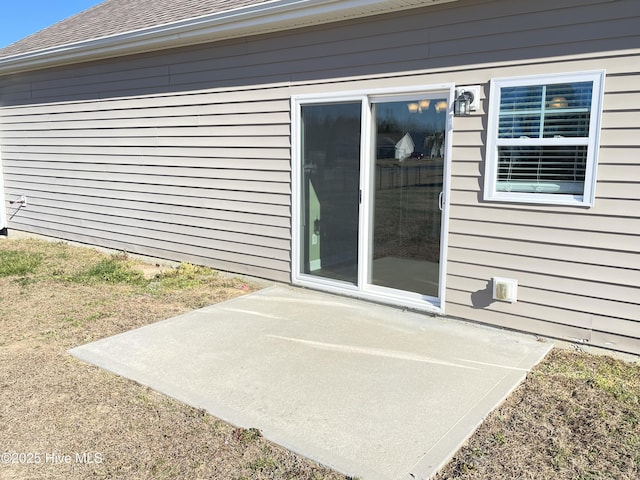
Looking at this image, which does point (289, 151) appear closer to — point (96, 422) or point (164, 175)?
point (164, 175)

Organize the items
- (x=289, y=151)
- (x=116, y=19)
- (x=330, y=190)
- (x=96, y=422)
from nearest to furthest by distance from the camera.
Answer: (x=96, y=422) → (x=330, y=190) → (x=289, y=151) → (x=116, y=19)

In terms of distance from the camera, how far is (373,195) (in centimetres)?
534

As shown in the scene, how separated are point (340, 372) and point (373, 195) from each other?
2152 millimetres

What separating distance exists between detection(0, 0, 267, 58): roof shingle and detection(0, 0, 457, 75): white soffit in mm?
158

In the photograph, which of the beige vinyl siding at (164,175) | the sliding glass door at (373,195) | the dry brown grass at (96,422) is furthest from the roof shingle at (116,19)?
the dry brown grass at (96,422)

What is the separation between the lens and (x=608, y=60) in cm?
384

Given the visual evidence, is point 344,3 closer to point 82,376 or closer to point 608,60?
point 608,60

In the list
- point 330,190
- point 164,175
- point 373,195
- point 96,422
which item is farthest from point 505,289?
point 164,175

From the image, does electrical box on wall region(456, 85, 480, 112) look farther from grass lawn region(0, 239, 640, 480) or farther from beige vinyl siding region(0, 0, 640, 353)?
grass lawn region(0, 239, 640, 480)

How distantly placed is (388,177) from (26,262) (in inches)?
208

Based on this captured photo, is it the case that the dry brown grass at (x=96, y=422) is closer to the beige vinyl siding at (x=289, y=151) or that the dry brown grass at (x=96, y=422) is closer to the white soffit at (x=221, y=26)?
the beige vinyl siding at (x=289, y=151)

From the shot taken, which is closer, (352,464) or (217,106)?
(352,464)

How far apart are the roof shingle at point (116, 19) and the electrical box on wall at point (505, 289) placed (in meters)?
3.72

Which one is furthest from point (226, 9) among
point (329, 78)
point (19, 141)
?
point (19, 141)
